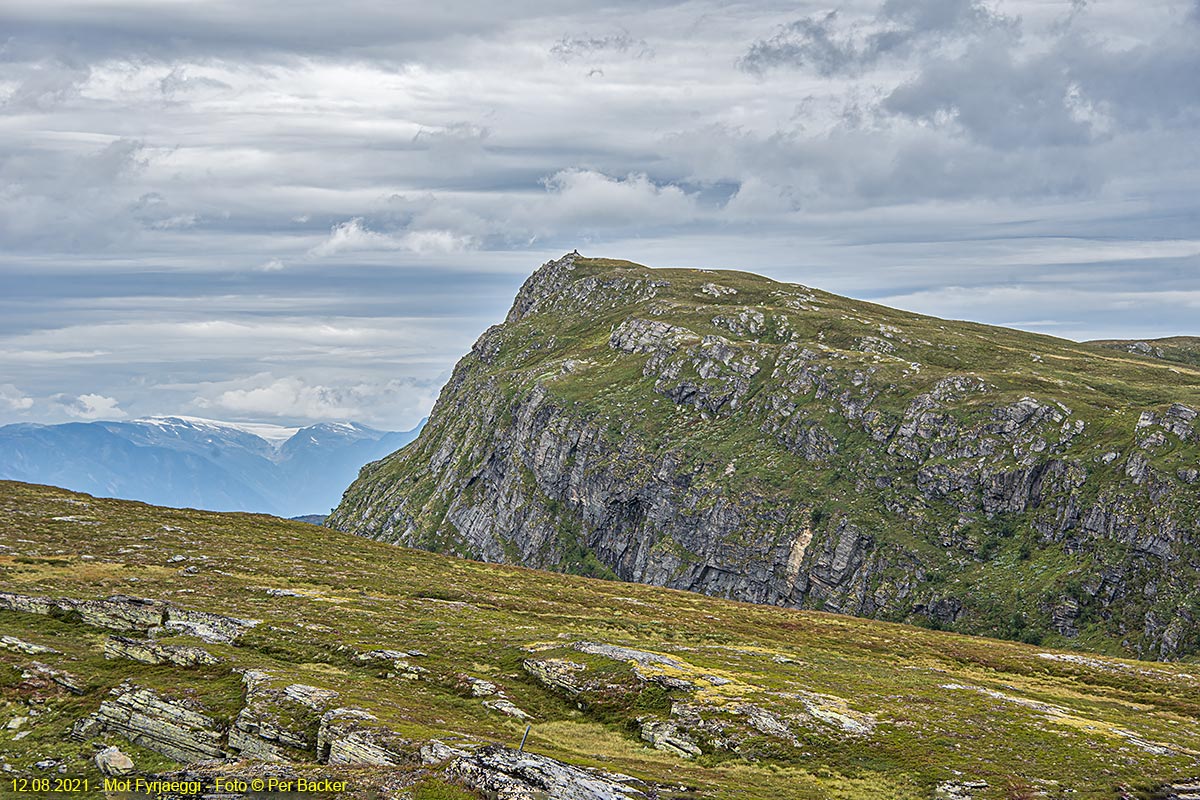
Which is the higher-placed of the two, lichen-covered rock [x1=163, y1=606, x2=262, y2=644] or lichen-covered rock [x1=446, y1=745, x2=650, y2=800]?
lichen-covered rock [x1=446, y1=745, x2=650, y2=800]

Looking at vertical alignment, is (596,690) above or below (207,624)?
above

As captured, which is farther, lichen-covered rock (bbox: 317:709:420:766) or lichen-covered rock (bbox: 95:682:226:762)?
lichen-covered rock (bbox: 95:682:226:762)

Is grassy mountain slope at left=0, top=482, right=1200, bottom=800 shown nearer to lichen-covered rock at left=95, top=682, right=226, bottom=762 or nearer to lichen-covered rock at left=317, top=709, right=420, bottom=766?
lichen-covered rock at left=317, top=709, right=420, bottom=766

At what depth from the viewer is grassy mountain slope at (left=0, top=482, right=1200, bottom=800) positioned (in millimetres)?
45219

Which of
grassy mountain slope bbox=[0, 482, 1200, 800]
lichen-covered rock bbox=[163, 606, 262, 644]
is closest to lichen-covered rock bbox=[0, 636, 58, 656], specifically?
grassy mountain slope bbox=[0, 482, 1200, 800]

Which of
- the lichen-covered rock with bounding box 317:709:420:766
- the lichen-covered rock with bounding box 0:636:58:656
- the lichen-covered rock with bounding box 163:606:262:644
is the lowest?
the lichen-covered rock with bounding box 0:636:58:656

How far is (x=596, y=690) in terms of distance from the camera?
190 feet

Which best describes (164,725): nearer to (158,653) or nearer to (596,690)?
(158,653)

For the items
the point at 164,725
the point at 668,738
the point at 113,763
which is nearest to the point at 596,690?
the point at 668,738

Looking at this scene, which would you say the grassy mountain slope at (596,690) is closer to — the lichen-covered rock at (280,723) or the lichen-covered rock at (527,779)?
the lichen-covered rock at (280,723)

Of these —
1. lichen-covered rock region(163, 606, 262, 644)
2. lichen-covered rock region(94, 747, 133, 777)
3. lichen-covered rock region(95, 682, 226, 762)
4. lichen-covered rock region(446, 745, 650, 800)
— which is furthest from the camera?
lichen-covered rock region(163, 606, 262, 644)

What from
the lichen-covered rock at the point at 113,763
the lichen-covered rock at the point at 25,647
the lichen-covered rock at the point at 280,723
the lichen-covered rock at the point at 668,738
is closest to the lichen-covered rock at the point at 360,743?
the lichen-covered rock at the point at 280,723

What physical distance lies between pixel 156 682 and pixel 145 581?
33.4 meters

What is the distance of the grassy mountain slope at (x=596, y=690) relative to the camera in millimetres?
45219
